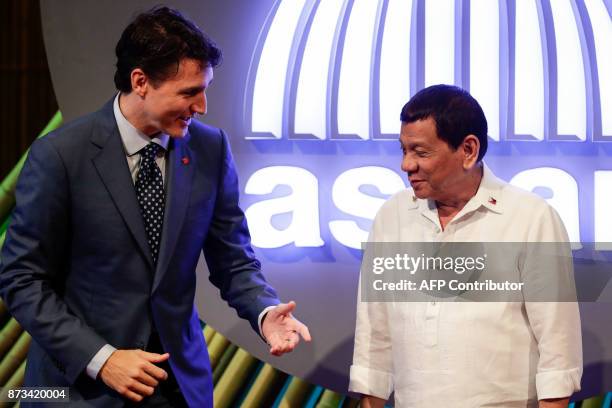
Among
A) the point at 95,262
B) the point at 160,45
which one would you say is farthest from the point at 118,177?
the point at 160,45

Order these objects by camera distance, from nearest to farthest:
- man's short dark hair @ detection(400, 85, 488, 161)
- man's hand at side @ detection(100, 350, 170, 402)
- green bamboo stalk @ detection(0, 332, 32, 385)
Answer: man's hand at side @ detection(100, 350, 170, 402) < man's short dark hair @ detection(400, 85, 488, 161) < green bamboo stalk @ detection(0, 332, 32, 385)

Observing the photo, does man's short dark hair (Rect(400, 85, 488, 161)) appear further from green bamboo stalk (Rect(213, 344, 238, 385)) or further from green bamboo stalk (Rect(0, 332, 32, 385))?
green bamboo stalk (Rect(0, 332, 32, 385))

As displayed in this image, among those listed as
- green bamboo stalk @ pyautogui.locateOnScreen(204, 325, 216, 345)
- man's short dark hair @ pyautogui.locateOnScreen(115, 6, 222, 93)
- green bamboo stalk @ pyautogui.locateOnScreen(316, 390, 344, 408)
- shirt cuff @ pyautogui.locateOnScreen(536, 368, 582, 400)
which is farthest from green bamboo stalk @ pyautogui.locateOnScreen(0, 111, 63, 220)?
shirt cuff @ pyautogui.locateOnScreen(536, 368, 582, 400)

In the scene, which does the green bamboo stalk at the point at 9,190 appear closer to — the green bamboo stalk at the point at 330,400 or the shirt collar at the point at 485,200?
the green bamboo stalk at the point at 330,400

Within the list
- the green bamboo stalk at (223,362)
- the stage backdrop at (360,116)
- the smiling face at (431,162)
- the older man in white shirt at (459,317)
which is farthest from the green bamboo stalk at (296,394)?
the smiling face at (431,162)

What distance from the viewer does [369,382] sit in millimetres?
2658

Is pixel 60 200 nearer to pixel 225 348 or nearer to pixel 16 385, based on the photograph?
A: pixel 225 348

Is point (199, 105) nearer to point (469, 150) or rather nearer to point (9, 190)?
point (469, 150)

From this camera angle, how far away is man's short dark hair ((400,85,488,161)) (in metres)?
2.56

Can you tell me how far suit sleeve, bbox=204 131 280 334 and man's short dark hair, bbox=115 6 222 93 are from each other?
333mm

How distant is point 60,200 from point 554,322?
1.42 m

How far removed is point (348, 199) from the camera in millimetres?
3453

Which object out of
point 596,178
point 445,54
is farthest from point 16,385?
point 596,178

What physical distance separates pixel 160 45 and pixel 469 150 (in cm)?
99
